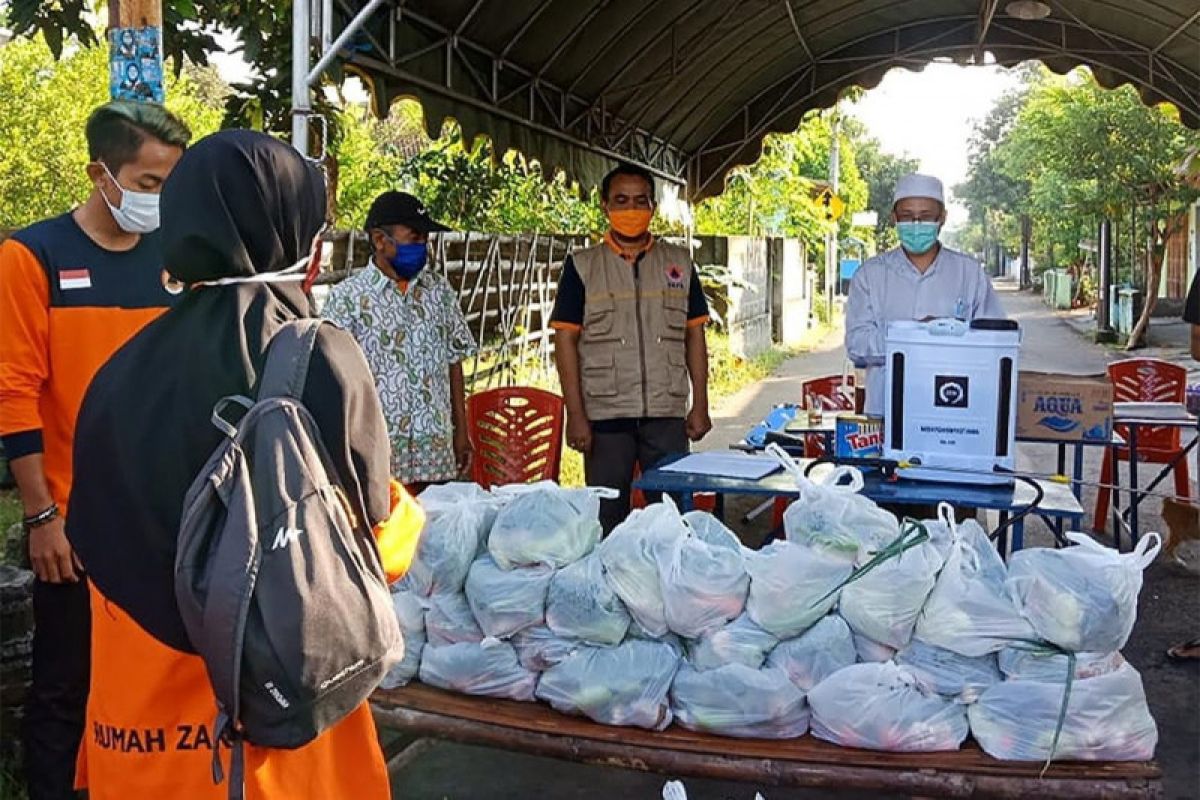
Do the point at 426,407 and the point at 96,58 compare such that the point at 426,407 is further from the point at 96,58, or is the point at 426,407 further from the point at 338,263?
the point at 96,58

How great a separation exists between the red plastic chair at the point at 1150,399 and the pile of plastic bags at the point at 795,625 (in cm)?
403

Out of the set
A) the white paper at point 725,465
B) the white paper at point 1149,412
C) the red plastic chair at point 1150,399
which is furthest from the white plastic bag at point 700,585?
the red plastic chair at point 1150,399

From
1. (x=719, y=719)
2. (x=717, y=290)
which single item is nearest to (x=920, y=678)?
(x=719, y=719)

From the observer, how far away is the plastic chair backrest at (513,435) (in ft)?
17.5

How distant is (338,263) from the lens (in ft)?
22.7

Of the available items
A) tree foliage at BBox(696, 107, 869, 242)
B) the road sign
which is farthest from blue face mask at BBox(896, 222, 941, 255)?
the road sign

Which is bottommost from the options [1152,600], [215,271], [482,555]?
[1152,600]

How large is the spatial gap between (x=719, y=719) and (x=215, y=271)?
1.74m

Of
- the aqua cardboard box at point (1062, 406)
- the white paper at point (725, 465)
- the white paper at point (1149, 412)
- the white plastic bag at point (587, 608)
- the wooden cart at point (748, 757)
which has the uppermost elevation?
the aqua cardboard box at point (1062, 406)

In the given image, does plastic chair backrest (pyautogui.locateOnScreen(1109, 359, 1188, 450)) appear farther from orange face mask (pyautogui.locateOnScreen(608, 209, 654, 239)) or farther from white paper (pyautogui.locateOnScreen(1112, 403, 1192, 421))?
orange face mask (pyautogui.locateOnScreen(608, 209, 654, 239))

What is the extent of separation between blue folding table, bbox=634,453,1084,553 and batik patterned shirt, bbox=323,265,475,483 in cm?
97

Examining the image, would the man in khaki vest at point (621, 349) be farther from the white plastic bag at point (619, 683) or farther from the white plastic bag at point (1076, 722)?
the white plastic bag at point (1076, 722)

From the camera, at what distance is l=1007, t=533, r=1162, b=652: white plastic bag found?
2703 mm

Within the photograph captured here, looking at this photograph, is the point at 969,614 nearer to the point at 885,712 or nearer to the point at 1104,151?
the point at 885,712
